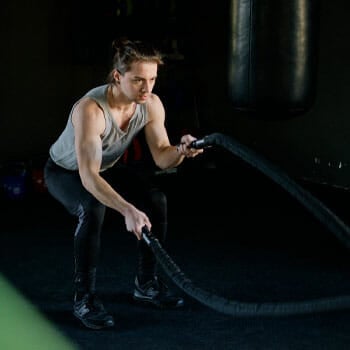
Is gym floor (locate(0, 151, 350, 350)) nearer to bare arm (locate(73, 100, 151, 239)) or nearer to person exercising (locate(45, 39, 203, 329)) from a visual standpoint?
person exercising (locate(45, 39, 203, 329))

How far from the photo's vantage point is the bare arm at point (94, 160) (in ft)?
8.15

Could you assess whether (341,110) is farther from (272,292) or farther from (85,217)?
(85,217)

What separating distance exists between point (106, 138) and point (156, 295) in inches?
26.7

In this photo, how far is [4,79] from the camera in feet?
18.0

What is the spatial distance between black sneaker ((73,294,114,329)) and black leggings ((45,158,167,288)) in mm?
114

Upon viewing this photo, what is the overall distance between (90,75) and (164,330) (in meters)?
3.35

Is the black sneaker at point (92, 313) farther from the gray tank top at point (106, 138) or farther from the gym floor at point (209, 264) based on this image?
the gray tank top at point (106, 138)

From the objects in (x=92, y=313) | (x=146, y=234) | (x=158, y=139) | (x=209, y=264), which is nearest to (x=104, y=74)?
(x=209, y=264)

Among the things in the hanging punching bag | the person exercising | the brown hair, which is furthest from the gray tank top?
the hanging punching bag

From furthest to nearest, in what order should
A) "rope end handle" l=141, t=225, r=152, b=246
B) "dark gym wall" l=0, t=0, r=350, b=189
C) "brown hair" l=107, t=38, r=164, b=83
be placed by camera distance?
"dark gym wall" l=0, t=0, r=350, b=189, "brown hair" l=107, t=38, r=164, b=83, "rope end handle" l=141, t=225, r=152, b=246

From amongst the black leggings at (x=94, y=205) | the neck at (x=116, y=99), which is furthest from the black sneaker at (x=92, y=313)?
the neck at (x=116, y=99)

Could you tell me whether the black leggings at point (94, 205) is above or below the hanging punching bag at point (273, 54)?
below

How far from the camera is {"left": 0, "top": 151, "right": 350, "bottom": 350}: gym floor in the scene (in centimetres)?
276

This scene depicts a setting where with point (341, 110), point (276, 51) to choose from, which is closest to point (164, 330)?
point (276, 51)
